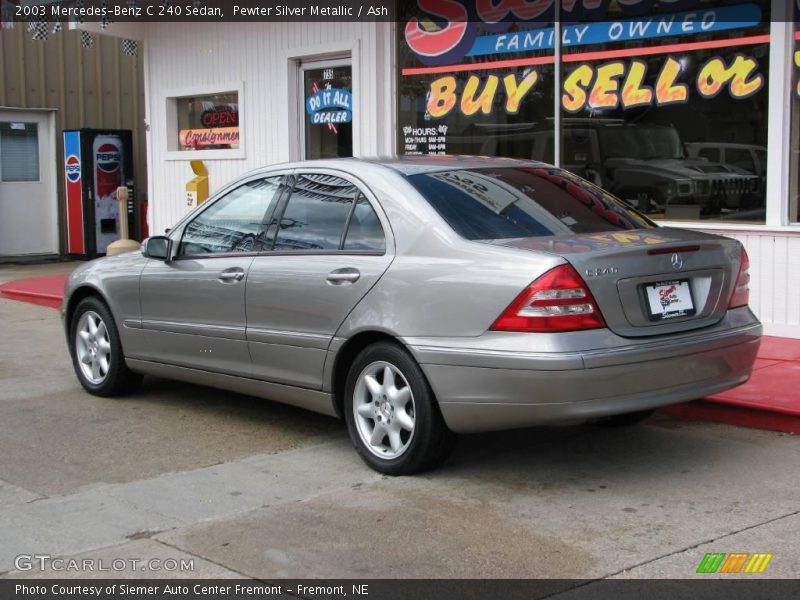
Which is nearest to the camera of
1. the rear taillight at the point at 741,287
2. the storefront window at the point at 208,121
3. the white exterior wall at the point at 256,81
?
the rear taillight at the point at 741,287

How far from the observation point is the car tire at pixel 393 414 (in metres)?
5.11

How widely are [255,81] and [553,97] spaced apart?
4.21 m

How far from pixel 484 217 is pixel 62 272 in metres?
11.4

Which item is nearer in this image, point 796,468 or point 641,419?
point 796,468

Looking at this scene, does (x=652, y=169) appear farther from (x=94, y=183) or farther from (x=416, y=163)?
(x=94, y=183)

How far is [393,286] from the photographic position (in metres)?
5.23

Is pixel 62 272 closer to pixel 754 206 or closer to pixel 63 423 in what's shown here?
pixel 63 423

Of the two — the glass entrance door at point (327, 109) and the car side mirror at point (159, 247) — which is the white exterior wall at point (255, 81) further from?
the car side mirror at point (159, 247)

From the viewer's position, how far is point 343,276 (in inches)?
217

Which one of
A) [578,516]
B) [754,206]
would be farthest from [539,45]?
[578,516]

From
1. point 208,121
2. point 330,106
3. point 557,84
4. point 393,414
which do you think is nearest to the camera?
point 393,414

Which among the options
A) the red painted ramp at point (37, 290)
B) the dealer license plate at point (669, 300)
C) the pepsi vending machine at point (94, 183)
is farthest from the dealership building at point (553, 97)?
the pepsi vending machine at point (94, 183)

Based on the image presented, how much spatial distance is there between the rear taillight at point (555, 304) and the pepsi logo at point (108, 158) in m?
13.6

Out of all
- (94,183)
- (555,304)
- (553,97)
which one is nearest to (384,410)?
(555,304)
